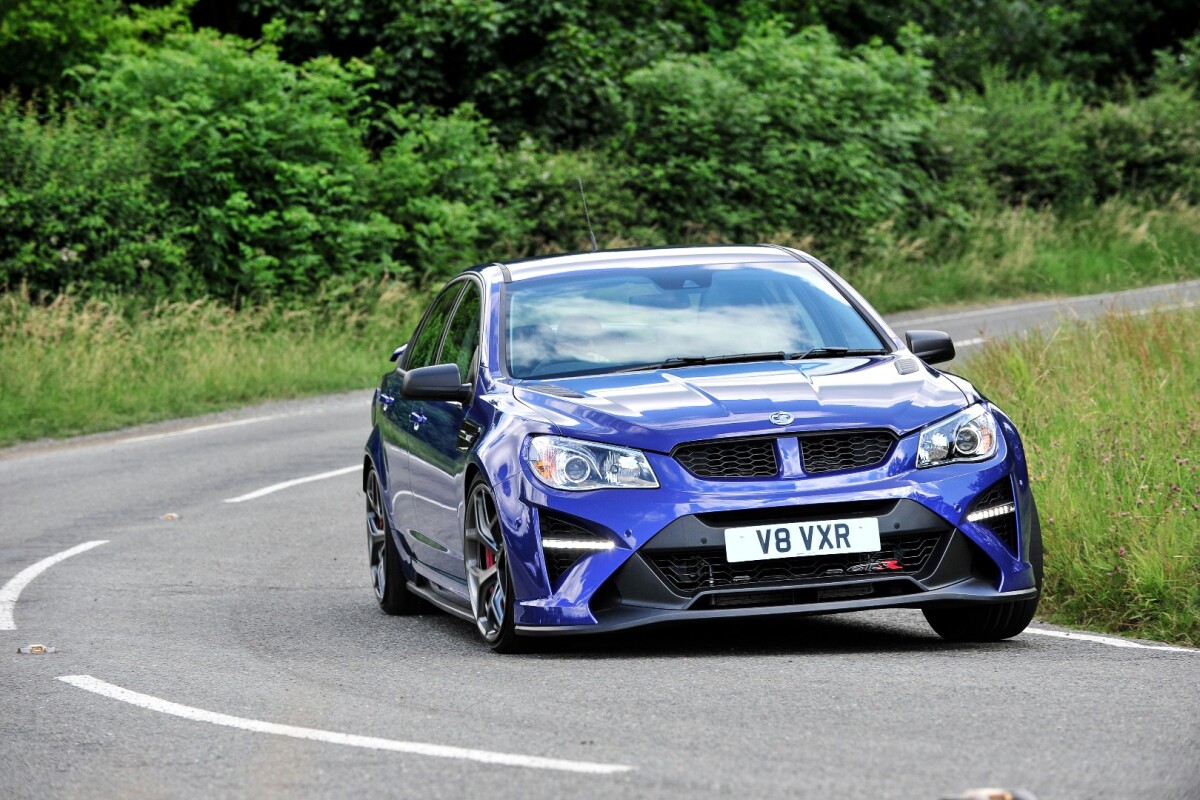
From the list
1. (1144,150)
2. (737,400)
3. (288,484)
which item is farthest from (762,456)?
(1144,150)

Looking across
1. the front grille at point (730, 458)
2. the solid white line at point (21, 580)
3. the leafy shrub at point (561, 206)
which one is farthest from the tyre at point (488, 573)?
the leafy shrub at point (561, 206)

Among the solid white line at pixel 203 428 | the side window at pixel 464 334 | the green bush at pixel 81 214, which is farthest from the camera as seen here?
the green bush at pixel 81 214

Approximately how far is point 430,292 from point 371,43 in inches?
301

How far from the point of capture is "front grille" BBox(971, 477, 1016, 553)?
302 inches

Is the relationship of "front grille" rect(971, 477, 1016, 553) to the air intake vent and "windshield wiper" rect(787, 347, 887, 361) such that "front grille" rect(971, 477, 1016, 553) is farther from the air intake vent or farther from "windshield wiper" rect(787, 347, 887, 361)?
the air intake vent

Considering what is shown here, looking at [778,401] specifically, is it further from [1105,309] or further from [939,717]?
[1105,309]

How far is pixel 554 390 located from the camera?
8.12 m

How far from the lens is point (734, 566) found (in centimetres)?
Answer: 745

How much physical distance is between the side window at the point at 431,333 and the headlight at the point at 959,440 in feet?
9.66

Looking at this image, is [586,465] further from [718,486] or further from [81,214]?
[81,214]

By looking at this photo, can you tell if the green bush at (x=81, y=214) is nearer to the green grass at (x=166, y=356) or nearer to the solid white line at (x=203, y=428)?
the green grass at (x=166, y=356)

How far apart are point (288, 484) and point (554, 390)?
25.7 ft

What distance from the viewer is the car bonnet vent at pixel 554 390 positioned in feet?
26.2

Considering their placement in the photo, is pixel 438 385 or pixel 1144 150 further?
pixel 1144 150
